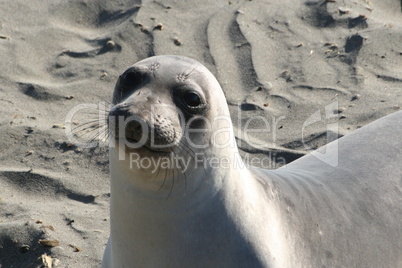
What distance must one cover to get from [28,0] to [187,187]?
14.2ft

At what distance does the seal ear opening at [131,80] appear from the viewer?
307 cm

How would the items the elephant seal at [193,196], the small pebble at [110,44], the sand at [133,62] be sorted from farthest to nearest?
the small pebble at [110,44]
the sand at [133,62]
the elephant seal at [193,196]

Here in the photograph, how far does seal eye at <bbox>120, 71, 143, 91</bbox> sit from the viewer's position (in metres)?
3.07

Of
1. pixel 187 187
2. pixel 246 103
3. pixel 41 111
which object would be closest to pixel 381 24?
pixel 246 103

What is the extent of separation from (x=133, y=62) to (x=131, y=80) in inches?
110

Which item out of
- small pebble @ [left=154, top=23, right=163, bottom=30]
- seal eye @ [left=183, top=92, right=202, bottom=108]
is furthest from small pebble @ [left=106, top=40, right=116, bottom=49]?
seal eye @ [left=183, top=92, right=202, bottom=108]

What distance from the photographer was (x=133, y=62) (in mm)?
5859

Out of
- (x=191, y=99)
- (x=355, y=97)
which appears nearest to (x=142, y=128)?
(x=191, y=99)

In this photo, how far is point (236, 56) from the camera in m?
6.01

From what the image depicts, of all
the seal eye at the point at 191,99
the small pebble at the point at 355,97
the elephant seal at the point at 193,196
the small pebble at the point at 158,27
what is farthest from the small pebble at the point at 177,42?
the seal eye at the point at 191,99

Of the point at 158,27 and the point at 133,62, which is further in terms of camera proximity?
the point at 158,27

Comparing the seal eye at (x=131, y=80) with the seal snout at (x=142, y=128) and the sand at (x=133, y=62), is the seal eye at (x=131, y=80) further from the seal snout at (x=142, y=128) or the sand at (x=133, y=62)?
the sand at (x=133, y=62)

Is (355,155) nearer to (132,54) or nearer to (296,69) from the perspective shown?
(296,69)

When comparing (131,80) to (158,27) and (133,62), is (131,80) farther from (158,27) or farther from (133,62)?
(158,27)
